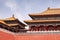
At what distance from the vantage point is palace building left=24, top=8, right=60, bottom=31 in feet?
79.5

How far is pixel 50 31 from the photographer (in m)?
24.0

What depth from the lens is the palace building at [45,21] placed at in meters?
24.2

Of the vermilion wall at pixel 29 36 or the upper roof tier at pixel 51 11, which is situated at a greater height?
the upper roof tier at pixel 51 11

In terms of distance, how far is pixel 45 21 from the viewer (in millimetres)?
24406

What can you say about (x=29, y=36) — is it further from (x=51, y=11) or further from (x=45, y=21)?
(x=51, y=11)

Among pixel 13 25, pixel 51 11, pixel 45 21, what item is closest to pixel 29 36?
pixel 45 21

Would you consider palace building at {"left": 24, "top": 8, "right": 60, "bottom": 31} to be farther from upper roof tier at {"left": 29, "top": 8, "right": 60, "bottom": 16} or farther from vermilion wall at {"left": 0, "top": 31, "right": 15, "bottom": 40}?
vermilion wall at {"left": 0, "top": 31, "right": 15, "bottom": 40}

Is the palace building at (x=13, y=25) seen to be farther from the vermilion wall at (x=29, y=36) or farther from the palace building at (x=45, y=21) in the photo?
the palace building at (x=45, y=21)

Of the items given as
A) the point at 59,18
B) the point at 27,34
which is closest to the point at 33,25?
the point at 27,34

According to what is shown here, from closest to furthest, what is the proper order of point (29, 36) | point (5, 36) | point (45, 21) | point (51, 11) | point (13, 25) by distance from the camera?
point (5, 36) < point (45, 21) < point (29, 36) < point (13, 25) < point (51, 11)

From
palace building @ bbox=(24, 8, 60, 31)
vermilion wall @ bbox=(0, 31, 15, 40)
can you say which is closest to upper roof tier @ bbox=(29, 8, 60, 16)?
palace building @ bbox=(24, 8, 60, 31)

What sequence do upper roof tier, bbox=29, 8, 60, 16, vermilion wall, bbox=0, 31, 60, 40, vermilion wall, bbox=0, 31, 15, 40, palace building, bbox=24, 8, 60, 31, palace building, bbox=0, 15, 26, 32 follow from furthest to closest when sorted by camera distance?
upper roof tier, bbox=29, 8, 60, 16 → palace building, bbox=0, 15, 26, 32 → palace building, bbox=24, 8, 60, 31 → vermilion wall, bbox=0, 31, 60, 40 → vermilion wall, bbox=0, 31, 15, 40

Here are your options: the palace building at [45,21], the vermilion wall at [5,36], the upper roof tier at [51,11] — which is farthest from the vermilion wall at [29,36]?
the upper roof tier at [51,11]

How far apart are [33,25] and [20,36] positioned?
205 cm
